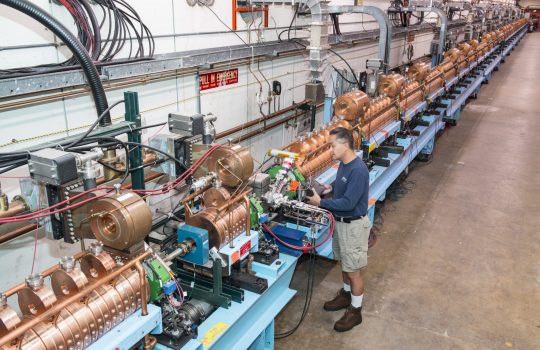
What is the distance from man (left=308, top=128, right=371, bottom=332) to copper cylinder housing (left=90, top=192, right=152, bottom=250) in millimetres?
1444

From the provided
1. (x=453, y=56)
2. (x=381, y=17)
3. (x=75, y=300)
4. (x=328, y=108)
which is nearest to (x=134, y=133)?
(x=75, y=300)

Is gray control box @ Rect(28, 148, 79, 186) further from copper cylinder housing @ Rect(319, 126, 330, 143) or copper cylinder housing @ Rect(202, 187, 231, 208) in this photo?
copper cylinder housing @ Rect(319, 126, 330, 143)

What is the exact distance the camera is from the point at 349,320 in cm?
329

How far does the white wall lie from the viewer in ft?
9.39

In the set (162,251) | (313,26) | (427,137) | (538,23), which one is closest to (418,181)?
(427,137)

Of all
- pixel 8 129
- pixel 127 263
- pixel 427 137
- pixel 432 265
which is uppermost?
pixel 8 129

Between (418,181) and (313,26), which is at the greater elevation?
(313,26)

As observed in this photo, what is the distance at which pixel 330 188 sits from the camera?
340 cm

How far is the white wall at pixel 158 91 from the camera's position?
2.86 meters

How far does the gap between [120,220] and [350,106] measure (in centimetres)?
295

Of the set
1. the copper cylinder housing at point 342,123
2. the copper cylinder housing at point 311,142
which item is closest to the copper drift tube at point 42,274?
the copper cylinder housing at point 311,142

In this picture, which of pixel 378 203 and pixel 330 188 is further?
pixel 378 203

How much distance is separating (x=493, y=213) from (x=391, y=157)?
4.84 feet

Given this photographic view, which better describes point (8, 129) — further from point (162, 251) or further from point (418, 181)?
point (418, 181)
